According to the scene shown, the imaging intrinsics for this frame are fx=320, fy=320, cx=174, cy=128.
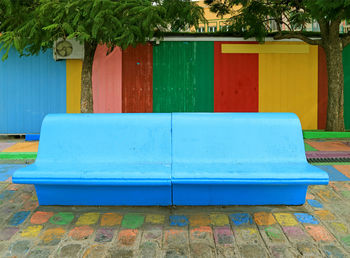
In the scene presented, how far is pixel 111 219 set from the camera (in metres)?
3.03

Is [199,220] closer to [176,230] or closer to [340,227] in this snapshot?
[176,230]

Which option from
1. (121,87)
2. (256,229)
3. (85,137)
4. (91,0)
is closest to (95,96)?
(121,87)

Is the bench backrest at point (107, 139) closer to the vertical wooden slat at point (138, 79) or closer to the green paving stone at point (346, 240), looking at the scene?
→ the green paving stone at point (346, 240)

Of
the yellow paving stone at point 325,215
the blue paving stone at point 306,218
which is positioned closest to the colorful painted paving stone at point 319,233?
the blue paving stone at point 306,218

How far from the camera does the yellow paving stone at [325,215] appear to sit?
3.02 m

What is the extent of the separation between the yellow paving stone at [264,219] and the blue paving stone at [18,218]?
2.20 metres

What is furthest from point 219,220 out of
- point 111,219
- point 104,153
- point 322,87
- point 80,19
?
point 322,87

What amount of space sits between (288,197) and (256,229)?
25.0 inches

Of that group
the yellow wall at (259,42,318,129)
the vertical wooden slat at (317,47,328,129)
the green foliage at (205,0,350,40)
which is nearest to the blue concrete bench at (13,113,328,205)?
the green foliage at (205,0,350,40)

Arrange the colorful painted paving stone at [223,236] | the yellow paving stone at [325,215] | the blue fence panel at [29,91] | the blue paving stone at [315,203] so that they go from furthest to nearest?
the blue fence panel at [29,91] < the blue paving stone at [315,203] < the yellow paving stone at [325,215] < the colorful painted paving stone at [223,236]

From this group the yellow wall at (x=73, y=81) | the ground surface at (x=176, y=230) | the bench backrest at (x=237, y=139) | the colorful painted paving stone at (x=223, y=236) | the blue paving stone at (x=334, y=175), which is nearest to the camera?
the ground surface at (x=176, y=230)

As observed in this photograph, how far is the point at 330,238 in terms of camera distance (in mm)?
2621

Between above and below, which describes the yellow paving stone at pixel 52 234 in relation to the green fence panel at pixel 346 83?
below

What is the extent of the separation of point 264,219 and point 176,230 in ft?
2.82
